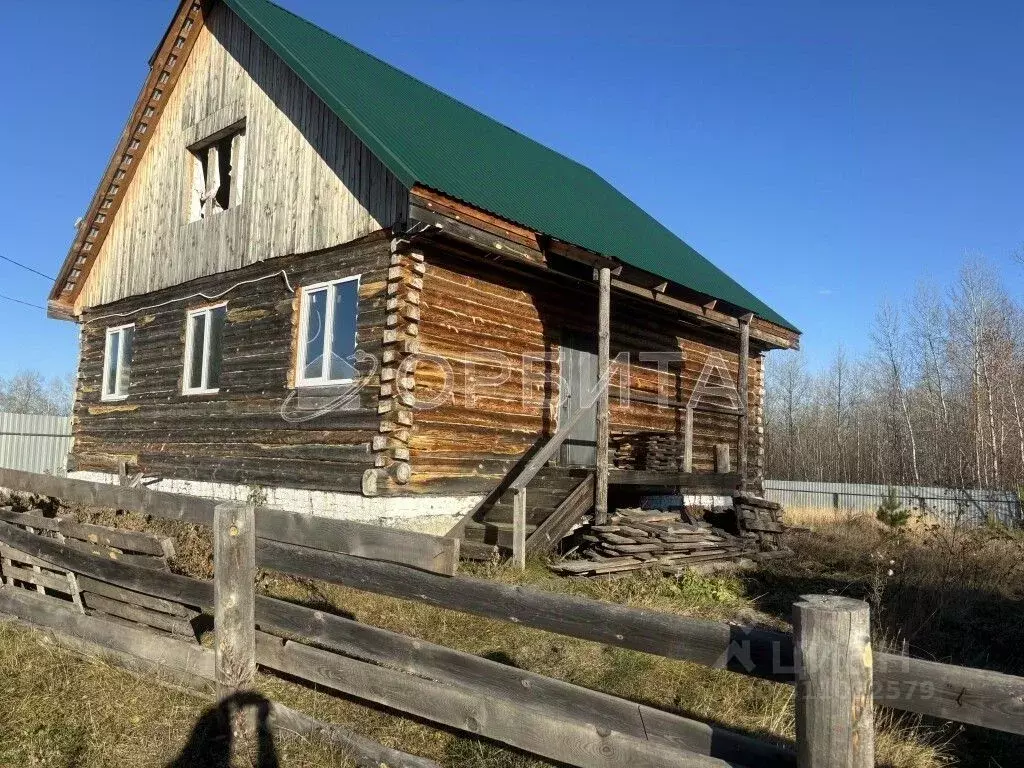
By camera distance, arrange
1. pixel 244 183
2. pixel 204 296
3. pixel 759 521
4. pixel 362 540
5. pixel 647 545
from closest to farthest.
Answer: pixel 362 540 < pixel 647 545 < pixel 759 521 < pixel 244 183 < pixel 204 296

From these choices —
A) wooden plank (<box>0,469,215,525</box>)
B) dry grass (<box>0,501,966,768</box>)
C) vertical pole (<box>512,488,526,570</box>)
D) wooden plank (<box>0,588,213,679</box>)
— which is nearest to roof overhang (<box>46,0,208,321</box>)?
dry grass (<box>0,501,966,768</box>)

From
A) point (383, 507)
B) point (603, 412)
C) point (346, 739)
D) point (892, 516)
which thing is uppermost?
point (603, 412)

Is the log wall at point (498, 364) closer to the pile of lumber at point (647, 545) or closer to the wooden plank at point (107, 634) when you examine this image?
the pile of lumber at point (647, 545)

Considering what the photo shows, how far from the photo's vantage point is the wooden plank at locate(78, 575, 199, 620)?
535 cm

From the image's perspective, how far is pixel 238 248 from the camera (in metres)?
12.7

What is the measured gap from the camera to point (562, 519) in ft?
33.2

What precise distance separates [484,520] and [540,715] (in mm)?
6860

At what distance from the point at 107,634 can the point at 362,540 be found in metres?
2.62

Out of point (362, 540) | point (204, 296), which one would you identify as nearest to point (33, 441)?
point (204, 296)

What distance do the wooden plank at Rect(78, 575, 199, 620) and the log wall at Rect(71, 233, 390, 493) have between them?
429 centimetres

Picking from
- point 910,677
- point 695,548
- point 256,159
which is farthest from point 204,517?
point 256,159

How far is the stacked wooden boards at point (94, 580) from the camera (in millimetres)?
5461

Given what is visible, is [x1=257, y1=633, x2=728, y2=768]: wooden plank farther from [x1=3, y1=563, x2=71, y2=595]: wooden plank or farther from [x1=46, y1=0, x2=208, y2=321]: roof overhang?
[x1=46, y1=0, x2=208, y2=321]: roof overhang

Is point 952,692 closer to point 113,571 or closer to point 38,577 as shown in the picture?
point 113,571
